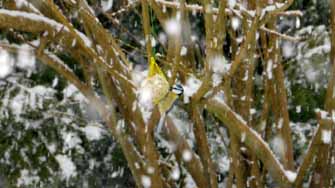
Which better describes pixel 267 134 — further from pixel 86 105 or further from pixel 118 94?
pixel 86 105

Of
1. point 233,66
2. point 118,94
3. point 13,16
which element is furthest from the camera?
point 118,94

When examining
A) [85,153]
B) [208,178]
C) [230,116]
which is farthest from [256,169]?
[85,153]

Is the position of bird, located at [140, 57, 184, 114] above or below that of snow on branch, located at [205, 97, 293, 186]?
above

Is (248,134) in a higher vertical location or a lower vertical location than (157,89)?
lower

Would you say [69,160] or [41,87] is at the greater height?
[41,87]

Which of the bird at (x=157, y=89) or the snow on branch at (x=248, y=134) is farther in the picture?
the snow on branch at (x=248, y=134)

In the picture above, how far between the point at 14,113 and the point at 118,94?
4.30 ft

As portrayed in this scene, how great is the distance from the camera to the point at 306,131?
11.5 feet

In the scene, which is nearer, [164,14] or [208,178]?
[164,14]

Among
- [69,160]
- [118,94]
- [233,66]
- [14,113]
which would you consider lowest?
[69,160]

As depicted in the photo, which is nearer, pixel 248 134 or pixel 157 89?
pixel 157 89

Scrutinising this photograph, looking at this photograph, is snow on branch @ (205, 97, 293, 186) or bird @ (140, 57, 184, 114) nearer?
bird @ (140, 57, 184, 114)

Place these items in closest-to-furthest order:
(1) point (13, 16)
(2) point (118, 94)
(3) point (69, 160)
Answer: (1) point (13, 16) → (2) point (118, 94) → (3) point (69, 160)

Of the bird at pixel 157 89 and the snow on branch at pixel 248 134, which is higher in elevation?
the bird at pixel 157 89
